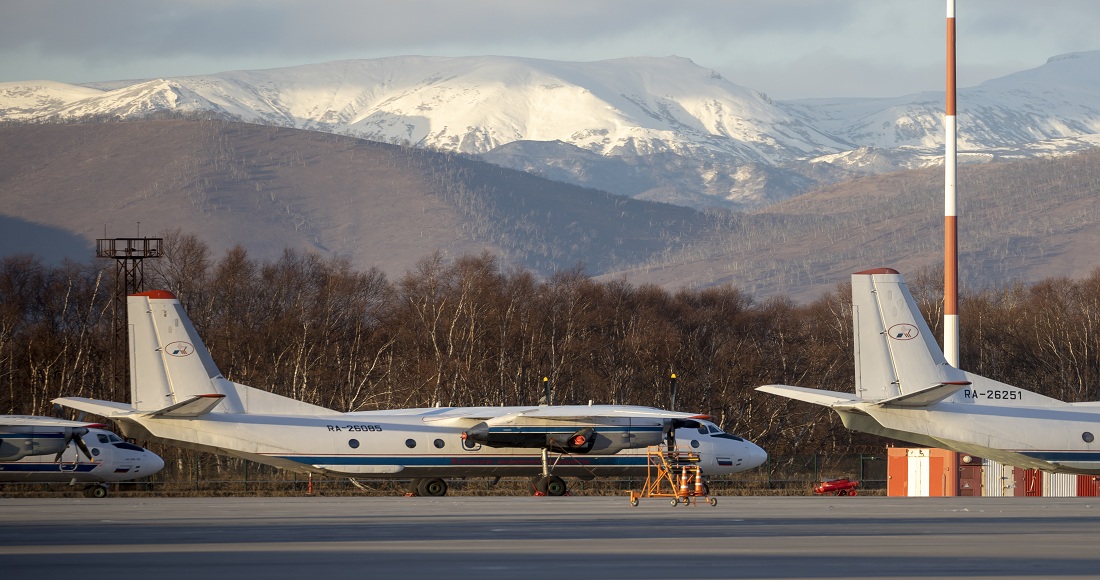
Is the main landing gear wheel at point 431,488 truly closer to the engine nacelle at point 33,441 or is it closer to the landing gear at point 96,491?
the landing gear at point 96,491

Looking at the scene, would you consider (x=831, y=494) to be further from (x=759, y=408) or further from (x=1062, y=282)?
(x=1062, y=282)

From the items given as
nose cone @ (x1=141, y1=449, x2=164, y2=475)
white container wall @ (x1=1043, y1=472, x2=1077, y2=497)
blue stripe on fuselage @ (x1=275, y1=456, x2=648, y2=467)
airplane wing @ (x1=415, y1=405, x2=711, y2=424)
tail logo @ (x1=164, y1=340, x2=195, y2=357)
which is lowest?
white container wall @ (x1=1043, y1=472, x2=1077, y2=497)

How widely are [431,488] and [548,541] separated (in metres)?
21.1

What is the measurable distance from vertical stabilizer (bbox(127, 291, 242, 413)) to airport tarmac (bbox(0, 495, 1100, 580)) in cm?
478

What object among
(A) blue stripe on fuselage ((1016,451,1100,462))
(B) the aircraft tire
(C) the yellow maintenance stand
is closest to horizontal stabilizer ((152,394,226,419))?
(B) the aircraft tire

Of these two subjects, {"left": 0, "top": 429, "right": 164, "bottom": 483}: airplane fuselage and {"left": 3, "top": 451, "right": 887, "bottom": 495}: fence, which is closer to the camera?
{"left": 0, "top": 429, "right": 164, "bottom": 483}: airplane fuselage

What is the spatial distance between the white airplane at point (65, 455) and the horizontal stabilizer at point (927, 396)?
24.0m

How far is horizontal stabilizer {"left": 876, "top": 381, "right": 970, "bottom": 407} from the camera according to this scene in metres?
34.5

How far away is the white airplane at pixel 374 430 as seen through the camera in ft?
133

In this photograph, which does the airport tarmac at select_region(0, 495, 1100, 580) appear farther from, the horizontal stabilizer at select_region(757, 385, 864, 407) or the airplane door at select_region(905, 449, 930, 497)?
the airplane door at select_region(905, 449, 930, 497)

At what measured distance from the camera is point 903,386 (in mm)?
36719

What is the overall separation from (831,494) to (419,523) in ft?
73.1

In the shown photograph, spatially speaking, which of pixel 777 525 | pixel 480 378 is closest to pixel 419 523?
pixel 777 525

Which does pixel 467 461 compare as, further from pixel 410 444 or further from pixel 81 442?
pixel 81 442
